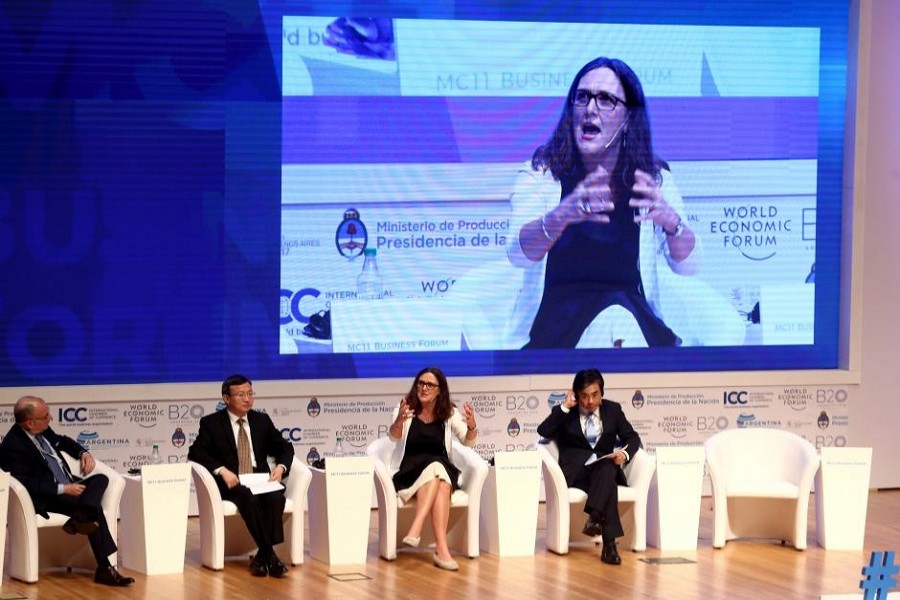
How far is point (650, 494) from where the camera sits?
29.7 ft

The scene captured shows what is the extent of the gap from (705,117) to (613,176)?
30.7 inches

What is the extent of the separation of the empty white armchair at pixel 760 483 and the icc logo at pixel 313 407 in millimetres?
2486

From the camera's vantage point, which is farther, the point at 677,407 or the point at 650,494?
the point at 677,407

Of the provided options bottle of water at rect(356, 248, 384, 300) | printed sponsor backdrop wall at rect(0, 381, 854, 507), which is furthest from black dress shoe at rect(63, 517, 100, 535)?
bottle of water at rect(356, 248, 384, 300)

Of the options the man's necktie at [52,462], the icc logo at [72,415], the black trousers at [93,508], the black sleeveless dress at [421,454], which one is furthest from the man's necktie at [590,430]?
the icc logo at [72,415]

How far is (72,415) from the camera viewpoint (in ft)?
31.6

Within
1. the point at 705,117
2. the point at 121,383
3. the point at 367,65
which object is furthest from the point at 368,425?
the point at 705,117

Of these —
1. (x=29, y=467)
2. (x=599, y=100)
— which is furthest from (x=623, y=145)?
(x=29, y=467)

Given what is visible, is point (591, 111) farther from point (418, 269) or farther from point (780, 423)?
point (780, 423)

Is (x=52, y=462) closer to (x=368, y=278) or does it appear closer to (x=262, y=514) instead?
(x=262, y=514)

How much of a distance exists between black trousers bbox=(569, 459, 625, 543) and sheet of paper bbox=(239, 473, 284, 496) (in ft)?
5.61

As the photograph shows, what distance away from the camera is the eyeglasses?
10.5 m

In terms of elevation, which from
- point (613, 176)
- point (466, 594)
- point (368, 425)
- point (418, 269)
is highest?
point (613, 176)

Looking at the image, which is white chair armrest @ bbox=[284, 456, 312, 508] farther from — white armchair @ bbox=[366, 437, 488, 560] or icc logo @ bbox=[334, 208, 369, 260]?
icc logo @ bbox=[334, 208, 369, 260]
